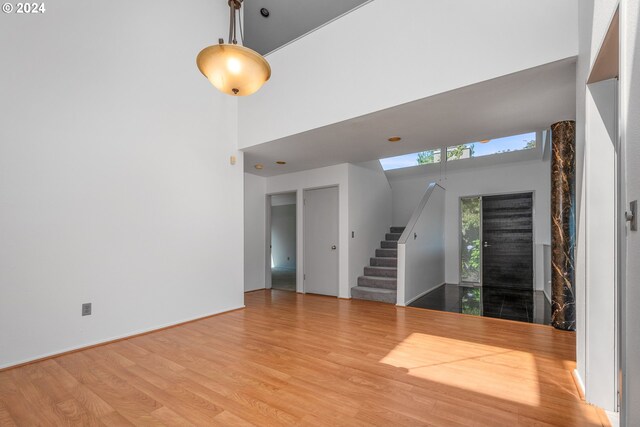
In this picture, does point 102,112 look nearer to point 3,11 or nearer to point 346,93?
point 3,11

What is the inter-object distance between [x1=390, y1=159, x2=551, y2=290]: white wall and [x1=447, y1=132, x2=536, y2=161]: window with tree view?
0.34 m

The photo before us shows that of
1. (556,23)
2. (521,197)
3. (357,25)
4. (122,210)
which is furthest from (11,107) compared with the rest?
(521,197)

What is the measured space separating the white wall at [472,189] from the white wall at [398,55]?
4.73m

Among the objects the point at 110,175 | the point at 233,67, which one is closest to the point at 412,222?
the point at 233,67

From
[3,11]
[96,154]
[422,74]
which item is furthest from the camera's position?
[96,154]

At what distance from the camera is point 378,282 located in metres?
5.68

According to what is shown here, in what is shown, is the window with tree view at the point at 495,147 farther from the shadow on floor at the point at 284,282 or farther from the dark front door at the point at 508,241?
the shadow on floor at the point at 284,282

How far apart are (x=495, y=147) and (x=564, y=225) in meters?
3.56

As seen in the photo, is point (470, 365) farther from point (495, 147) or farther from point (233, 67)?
point (495, 147)

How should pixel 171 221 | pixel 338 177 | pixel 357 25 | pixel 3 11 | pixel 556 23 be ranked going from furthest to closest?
pixel 338 177 → pixel 171 221 → pixel 357 25 → pixel 3 11 → pixel 556 23

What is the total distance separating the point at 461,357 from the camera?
2891mm

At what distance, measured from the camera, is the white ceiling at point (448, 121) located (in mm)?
2916

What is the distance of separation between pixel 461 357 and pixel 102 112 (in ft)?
14.8

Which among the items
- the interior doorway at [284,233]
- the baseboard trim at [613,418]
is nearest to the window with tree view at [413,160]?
the interior doorway at [284,233]
